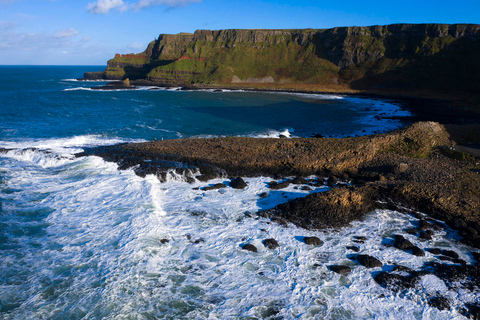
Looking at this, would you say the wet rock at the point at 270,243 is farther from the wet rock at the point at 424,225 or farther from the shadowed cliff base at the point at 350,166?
the wet rock at the point at 424,225

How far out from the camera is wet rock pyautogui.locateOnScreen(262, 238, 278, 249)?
1063 centimetres

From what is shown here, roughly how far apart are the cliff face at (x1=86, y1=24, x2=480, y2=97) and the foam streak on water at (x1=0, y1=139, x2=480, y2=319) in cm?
6452

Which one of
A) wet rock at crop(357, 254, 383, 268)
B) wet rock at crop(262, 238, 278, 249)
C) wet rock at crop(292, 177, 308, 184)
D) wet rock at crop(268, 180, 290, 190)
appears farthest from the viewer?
wet rock at crop(292, 177, 308, 184)

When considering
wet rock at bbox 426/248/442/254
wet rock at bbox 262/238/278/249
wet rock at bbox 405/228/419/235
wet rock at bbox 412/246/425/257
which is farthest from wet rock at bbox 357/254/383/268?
wet rock at bbox 262/238/278/249

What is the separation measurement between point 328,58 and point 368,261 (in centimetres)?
8847

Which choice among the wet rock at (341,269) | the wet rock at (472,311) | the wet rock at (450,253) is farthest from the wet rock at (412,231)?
the wet rock at (341,269)

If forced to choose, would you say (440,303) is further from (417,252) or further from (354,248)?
(354,248)

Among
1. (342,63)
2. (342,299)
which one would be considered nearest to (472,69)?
(342,63)

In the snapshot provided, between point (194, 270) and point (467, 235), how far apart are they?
1006cm

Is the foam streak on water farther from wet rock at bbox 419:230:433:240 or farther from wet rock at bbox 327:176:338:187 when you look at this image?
wet rock at bbox 327:176:338:187

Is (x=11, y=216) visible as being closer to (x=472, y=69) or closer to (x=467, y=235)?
(x=467, y=235)

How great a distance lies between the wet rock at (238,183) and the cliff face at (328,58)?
6255 centimetres

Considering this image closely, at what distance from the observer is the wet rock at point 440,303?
26.2 ft

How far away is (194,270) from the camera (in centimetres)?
955
